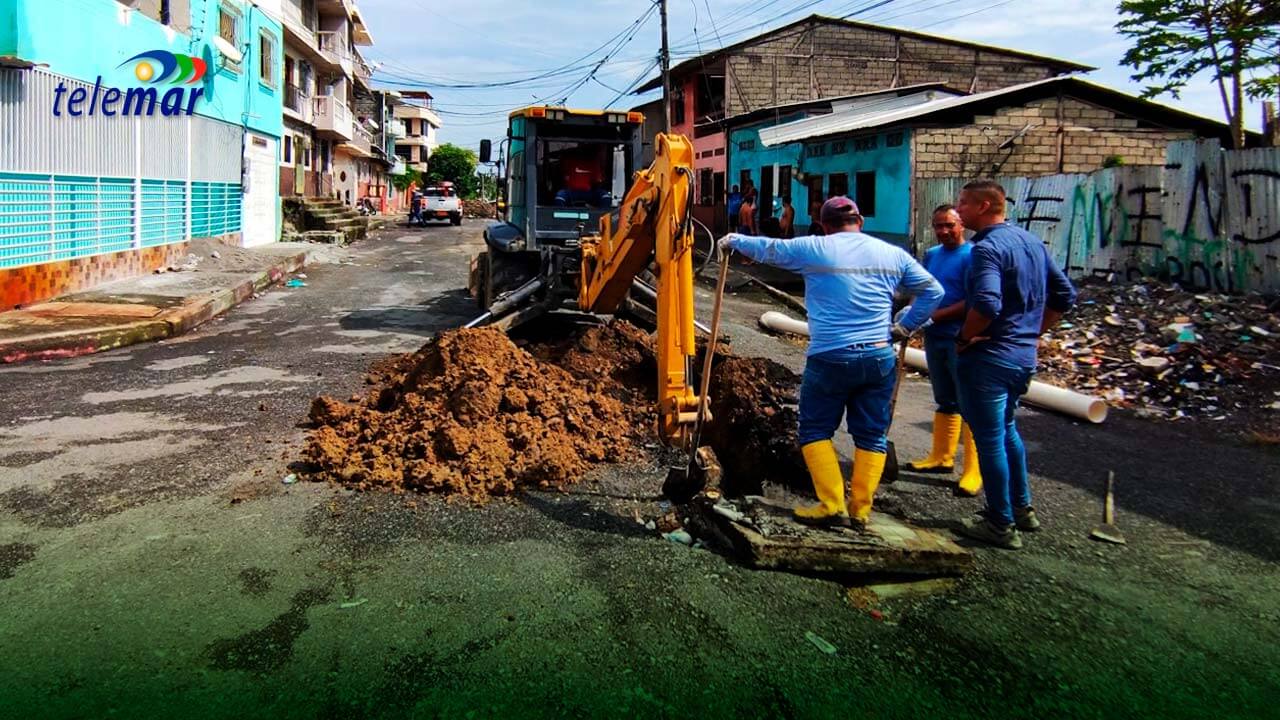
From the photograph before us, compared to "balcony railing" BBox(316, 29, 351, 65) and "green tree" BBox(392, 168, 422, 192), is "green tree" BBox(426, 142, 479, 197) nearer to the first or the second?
"green tree" BBox(392, 168, 422, 192)

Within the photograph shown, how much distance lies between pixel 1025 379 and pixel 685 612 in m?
2.32

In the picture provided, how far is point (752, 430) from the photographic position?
19.8 ft

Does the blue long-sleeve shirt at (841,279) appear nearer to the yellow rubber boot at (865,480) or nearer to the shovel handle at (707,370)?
the shovel handle at (707,370)

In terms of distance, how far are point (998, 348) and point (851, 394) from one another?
867mm

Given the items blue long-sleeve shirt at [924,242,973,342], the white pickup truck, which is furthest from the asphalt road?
the white pickup truck

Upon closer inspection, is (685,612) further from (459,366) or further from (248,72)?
(248,72)

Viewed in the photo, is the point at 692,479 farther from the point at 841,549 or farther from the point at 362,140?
the point at 362,140

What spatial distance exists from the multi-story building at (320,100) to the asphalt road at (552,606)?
24.2 m

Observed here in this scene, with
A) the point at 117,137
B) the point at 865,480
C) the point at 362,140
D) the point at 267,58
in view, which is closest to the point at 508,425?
the point at 865,480

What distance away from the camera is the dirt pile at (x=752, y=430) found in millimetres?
5719

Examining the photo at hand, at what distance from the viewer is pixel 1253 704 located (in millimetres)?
3143

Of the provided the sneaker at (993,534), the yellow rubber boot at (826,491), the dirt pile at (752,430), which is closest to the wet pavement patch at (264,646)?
the yellow rubber boot at (826,491)

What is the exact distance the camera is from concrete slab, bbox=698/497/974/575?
13.5 feet

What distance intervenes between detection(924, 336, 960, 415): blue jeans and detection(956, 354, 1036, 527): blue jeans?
798mm
